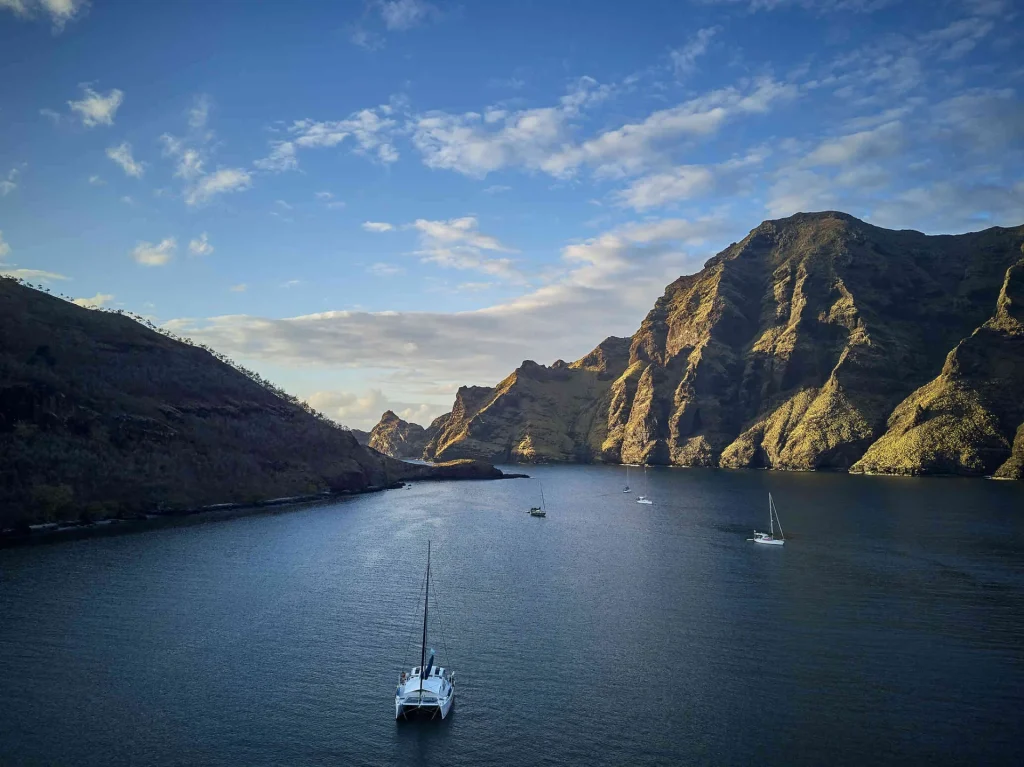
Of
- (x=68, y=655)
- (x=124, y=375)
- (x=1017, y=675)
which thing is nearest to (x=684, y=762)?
(x=1017, y=675)

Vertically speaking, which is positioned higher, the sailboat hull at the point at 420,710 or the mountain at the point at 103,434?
the mountain at the point at 103,434

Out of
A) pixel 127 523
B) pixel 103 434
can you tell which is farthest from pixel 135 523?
pixel 103 434

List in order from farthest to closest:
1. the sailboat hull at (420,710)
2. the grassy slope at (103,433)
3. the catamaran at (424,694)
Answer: the grassy slope at (103,433) < the catamaran at (424,694) < the sailboat hull at (420,710)

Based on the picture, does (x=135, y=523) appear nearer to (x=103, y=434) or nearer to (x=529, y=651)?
(x=103, y=434)

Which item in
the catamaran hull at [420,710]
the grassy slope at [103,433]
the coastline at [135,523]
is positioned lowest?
the catamaran hull at [420,710]

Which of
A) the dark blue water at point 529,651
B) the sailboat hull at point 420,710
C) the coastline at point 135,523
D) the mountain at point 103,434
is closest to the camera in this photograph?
the dark blue water at point 529,651

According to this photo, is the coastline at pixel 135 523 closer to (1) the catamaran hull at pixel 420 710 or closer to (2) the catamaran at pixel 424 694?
(2) the catamaran at pixel 424 694

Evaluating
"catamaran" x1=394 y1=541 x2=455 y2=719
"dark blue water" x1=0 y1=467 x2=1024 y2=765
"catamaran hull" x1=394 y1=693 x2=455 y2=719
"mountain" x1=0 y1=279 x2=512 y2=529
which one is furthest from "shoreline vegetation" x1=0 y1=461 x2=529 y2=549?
"catamaran hull" x1=394 y1=693 x2=455 y2=719

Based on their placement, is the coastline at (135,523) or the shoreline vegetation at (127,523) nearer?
the coastline at (135,523)

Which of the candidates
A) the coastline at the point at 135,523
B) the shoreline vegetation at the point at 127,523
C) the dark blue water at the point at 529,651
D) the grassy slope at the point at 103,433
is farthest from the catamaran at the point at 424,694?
the grassy slope at the point at 103,433
